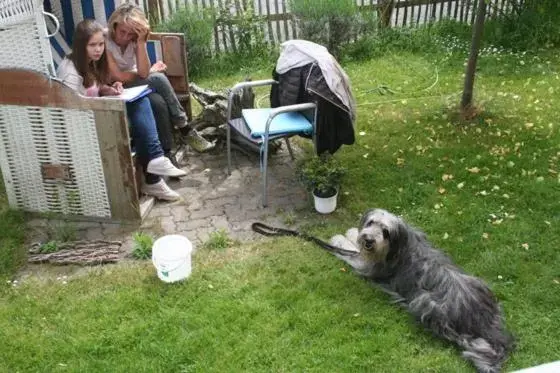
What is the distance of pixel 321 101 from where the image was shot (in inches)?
189

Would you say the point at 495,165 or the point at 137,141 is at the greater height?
the point at 137,141

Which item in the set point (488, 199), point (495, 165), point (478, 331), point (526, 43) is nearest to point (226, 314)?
point (478, 331)

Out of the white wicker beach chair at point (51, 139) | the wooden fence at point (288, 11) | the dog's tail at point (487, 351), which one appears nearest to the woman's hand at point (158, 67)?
the white wicker beach chair at point (51, 139)

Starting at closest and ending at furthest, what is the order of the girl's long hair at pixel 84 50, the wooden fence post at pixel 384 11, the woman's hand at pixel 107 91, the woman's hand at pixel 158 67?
the girl's long hair at pixel 84 50
the woman's hand at pixel 107 91
the woman's hand at pixel 158 67
the wooden fence post at pixel 384 11

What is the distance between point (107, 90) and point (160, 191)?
859mm

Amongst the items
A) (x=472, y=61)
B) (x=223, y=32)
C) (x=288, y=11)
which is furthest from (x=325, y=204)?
(x=288, y=11)

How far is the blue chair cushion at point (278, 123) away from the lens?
4.88 m

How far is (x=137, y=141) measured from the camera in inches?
191

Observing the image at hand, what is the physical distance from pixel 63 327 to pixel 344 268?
1.78 meters

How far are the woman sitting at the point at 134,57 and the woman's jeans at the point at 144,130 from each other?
0.30 m

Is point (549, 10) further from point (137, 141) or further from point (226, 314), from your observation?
point (226, 314)

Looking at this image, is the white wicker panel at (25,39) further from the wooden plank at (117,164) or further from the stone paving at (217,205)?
the stone paving at (217,205)

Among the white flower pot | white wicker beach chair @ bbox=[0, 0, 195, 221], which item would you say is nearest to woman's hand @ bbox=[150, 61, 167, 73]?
white wicker beach chair @ bbox=[0, 0, 195, 221]

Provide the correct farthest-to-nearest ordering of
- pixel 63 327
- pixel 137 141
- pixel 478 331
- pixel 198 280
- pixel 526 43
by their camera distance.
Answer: pixel 526 43
pixel 137 141
pixel 198 280
pixel 63 327
pixel 478 331
